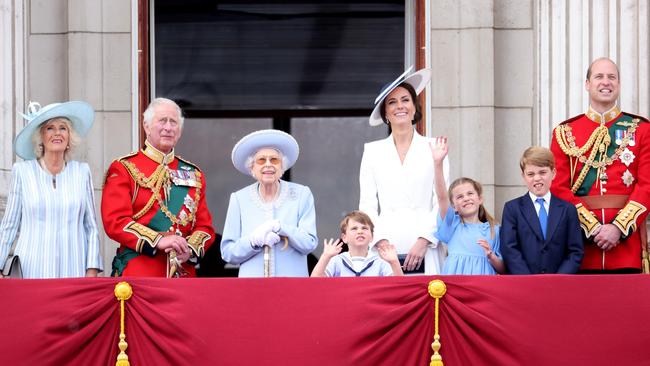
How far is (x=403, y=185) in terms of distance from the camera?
30.5 feet

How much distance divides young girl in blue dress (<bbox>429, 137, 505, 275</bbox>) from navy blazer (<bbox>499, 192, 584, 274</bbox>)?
170 millimetres

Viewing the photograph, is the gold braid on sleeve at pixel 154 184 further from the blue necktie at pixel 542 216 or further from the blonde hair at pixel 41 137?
the blue necktie at pixel 542 216

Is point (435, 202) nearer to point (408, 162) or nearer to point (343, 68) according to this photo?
point (408, 162)

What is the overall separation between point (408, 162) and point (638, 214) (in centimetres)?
146

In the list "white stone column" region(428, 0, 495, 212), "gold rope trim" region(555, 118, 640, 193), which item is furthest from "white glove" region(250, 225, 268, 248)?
"white stone column" region(428, 0, 495, 212)

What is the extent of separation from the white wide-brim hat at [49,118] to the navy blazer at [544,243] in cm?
266

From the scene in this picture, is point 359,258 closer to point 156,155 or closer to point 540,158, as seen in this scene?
point 540,158

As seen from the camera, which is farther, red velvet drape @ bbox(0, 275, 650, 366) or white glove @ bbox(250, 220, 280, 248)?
white glove @ bbox(250, 220, 280, 248)

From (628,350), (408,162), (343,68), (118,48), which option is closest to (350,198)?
(343,68)

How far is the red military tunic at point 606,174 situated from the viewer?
8945 mm

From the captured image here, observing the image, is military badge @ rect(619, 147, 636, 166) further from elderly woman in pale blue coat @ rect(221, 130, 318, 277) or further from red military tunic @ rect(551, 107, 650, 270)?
elderly woman in pale blue coat @ rect(221, 130, 318, 277)

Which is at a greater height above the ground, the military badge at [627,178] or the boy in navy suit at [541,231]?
the military badge at [627,178]

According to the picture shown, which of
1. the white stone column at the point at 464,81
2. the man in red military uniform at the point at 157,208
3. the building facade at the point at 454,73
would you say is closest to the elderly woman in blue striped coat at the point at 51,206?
the man in red military uniform at the point at 157,208

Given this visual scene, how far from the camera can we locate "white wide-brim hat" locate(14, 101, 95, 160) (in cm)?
891
